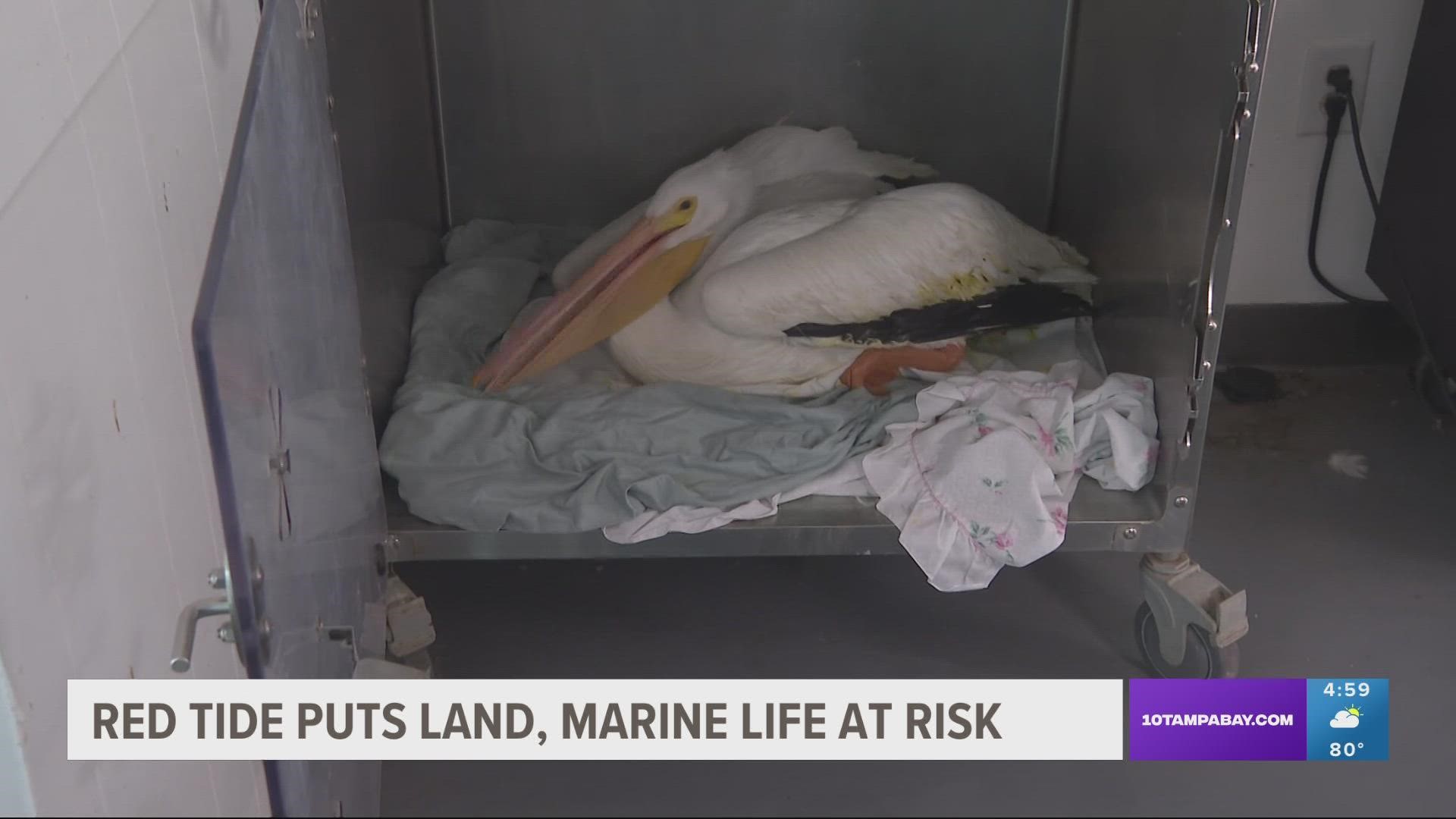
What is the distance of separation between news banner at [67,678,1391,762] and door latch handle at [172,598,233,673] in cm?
45

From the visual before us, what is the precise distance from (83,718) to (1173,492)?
121 cm

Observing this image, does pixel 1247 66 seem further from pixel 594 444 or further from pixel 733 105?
pixel 733 105

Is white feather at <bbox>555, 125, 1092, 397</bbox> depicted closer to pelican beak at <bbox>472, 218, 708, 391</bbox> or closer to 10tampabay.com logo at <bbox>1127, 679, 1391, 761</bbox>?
pelican beak at <bbox>472, 218, 708, 391</bbox>

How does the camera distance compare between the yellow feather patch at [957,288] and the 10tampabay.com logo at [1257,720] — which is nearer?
the 10tampabay.com logo at [1257,720]

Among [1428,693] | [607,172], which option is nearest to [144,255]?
[607,172]

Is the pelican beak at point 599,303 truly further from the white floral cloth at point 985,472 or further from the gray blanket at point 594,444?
Result: the white floral cloth at point 985,472

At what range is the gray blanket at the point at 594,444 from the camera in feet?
5.36

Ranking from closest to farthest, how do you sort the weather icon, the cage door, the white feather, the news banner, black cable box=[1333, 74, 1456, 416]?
the cage door
the news banner
the weather icon
the white feather
black cable box=[1333, 74, 1456, 416]

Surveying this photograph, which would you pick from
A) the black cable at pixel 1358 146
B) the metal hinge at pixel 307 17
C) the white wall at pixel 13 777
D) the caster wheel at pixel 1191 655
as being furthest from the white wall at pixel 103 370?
the black cable at pixel 1358 146

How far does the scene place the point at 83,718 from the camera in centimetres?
107

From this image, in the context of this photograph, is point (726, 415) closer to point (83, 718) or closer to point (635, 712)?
point (635, 712)

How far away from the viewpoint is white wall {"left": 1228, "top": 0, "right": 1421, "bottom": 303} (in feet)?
7.59

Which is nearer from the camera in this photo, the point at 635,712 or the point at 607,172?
the point at 635,712

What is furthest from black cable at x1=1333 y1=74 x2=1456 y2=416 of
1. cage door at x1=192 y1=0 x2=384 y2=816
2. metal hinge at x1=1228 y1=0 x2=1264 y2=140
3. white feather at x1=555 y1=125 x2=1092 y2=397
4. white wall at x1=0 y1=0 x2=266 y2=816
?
white wall at x1=0 y1=0 x2=266 y2=816
